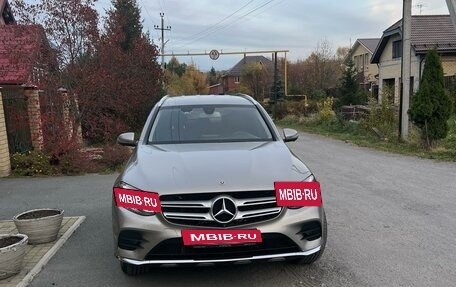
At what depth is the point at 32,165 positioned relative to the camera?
1040 centimetres

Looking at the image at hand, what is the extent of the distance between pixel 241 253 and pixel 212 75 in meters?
97.1

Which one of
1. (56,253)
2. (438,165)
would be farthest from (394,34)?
(56,253)

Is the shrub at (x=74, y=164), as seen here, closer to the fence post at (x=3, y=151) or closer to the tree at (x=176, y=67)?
the fence post at (x=3, y=151)

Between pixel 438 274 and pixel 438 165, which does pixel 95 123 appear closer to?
pixel 438 165

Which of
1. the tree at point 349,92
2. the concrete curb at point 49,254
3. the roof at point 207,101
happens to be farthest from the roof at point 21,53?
the tree at point 349,92

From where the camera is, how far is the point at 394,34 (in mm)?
30750

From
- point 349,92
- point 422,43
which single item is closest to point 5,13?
point 349,92

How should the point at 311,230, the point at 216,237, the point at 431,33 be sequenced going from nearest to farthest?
the point at 216,237 → the point at 311,230 → the point at 431,33

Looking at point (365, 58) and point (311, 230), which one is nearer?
point (311, 230)

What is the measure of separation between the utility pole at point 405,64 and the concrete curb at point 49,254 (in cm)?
1161

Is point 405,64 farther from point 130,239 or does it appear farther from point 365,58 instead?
point 365,58

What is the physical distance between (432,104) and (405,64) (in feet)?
7.55

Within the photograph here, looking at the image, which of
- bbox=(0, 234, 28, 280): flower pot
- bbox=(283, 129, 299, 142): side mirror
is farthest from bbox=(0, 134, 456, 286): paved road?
bbox=(283, 129, 299, 142): side mirror

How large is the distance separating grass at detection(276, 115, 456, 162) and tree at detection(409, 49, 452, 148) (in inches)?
16.7
